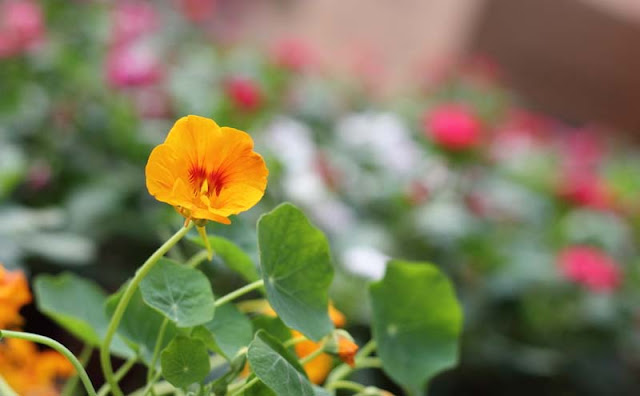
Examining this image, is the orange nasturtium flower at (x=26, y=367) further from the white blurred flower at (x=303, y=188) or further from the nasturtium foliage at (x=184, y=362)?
the white blurred flower at (x=303, y=188)

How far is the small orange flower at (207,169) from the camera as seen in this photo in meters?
0.34

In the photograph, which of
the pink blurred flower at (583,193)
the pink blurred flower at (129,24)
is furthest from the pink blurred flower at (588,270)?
the pink blurred flower at (129,24)

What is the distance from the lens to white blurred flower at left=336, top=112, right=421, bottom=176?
141 centimetres

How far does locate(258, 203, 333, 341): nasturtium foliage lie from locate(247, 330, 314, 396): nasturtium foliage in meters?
0.03

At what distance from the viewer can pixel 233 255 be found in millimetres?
448

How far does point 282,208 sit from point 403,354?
13cm

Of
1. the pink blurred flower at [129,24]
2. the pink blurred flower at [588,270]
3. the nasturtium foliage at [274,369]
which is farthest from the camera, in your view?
the pink blurred flower at [129,24]

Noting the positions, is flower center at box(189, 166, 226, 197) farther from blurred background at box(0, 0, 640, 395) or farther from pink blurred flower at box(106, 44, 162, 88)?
pink blurred flower at box(106, 44, 162, 88)

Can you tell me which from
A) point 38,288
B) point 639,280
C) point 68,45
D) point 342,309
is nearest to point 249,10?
point 68,45

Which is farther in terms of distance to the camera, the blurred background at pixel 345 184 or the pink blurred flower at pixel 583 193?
the pink blurred flower at pixel 583 193

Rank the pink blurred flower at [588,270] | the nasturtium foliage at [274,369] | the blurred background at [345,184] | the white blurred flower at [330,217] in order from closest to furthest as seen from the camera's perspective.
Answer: the nasturtium foliage at [274,369], the blurred background at [345,184], the white blurred flower at [330,217], the pink blurred flower at [588,270]

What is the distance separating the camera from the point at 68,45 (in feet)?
4.47

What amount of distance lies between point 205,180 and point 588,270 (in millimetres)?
1013

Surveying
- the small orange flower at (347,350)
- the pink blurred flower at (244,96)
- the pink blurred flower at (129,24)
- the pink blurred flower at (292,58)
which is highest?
the small orange flower at (347,350)
